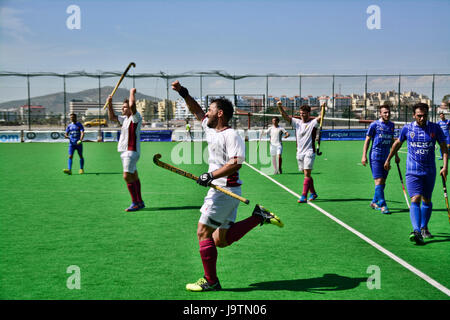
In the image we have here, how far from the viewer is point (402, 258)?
6109 millimetres

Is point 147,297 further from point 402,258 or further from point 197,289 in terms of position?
point 402,258

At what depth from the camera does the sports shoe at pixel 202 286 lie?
16.0 ft

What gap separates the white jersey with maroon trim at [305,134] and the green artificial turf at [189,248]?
1284 millimetres

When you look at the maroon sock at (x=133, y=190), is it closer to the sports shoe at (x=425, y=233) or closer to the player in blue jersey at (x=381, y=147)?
the player in blue jersey at (x=381, y=147)

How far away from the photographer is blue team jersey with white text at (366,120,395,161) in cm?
930

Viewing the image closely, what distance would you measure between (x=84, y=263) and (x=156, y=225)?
236 centimetres

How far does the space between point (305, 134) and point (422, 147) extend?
3.77m

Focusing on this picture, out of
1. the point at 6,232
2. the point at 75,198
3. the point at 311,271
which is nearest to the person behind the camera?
the point at 311,271

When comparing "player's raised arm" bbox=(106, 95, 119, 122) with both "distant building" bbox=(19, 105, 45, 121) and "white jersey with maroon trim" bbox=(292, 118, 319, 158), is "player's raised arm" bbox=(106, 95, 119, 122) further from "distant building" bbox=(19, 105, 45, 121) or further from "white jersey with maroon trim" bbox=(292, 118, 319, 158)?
"distant building" bbox=(19, 105, 45, 121)

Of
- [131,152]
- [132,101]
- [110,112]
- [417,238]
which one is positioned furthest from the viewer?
[110,112]

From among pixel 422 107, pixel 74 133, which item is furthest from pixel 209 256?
pixel 74 133

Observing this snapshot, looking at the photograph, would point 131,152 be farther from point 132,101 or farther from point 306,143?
point 306,143

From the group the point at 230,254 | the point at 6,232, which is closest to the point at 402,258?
the point at 230,254

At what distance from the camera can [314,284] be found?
5105mm
